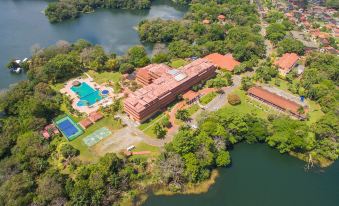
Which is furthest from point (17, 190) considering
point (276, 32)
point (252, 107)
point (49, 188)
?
point (276, 32)

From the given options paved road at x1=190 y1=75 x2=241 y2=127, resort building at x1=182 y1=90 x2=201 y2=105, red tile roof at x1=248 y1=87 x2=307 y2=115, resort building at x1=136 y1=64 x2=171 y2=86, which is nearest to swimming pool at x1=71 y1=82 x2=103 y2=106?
resort building at x1=136 y1=64 x2=171 y2=86

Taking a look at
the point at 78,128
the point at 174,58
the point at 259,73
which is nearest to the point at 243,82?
the point at 259,73

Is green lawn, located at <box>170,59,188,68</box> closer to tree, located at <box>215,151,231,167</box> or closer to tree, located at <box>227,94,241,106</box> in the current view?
tree, located at <box>227,94,241,106</box>

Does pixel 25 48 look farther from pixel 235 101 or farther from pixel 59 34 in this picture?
pixel 235 101

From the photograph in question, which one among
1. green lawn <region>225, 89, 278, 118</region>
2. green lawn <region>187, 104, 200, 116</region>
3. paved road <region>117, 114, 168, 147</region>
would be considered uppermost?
green lawn <region>225, 89, 278, 118</region>

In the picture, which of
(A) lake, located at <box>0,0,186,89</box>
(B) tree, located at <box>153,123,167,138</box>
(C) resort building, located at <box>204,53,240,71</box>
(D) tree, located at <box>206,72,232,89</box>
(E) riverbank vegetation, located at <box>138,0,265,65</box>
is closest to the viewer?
(B) tree, located at <box>153,123,167,138</box>

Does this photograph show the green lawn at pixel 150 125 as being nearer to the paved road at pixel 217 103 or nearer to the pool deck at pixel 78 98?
the paved road at pixel 217 103

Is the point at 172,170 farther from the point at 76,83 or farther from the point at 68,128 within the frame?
the point at 76,83
